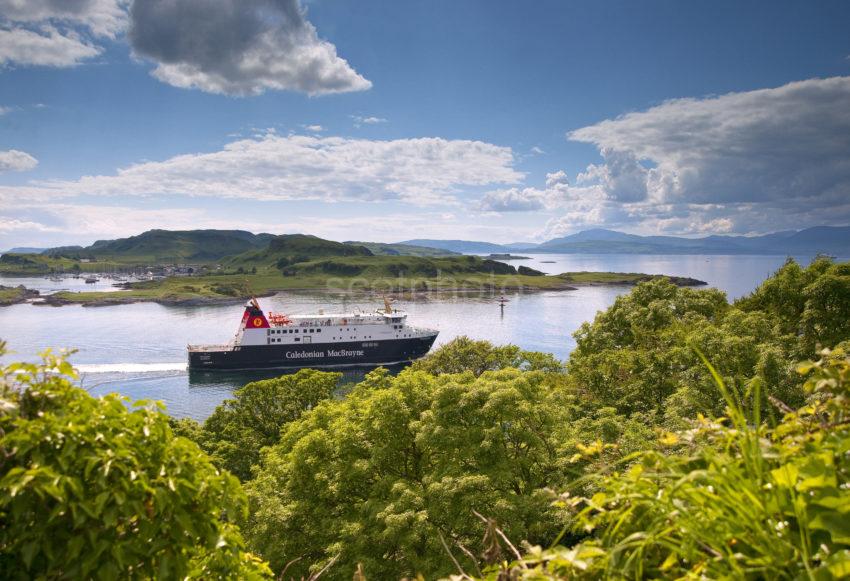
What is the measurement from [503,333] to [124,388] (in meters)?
58.0

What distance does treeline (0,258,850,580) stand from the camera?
8.66 feet

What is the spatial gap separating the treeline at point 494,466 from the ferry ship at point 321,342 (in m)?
29.5

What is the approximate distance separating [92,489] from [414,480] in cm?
1444

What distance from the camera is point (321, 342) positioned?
70.8 m

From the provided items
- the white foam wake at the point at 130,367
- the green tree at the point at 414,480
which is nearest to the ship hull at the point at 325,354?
the white foam wake at the point at 130,367

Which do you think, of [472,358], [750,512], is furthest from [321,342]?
[750,512]

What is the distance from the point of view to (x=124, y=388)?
2238 inches

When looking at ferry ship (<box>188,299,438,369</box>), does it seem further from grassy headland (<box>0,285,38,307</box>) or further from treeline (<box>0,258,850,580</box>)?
grassy headland (<box>0,285,38,307</box>)

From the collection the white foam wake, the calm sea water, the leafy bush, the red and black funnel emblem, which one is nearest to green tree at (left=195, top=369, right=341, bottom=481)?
the calm sea water

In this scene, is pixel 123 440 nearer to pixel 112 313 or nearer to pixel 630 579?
pixel 630 579

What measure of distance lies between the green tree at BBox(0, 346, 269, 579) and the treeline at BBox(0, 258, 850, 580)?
2 cm

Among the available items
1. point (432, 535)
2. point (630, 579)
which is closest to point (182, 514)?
point (630, 579)

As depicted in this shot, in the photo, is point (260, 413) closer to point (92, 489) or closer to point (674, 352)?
point (674, 352)

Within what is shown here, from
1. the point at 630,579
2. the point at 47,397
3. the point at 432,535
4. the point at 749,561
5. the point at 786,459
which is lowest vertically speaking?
the point at 432,535
